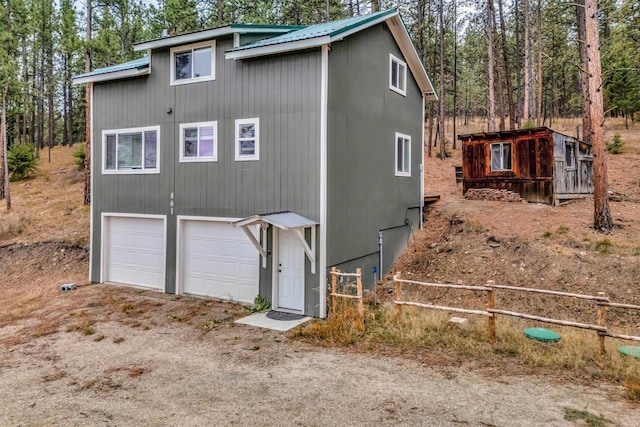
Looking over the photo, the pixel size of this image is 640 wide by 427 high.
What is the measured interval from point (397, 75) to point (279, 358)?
9.80m

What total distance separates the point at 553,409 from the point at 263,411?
3.65m

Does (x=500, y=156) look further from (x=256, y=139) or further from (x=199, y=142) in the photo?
(x=199, y=142)

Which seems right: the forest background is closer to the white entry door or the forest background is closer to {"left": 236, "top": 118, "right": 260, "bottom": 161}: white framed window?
{"left": 236, "top": 118, "right": 260, "bottom": 161}: white framed window

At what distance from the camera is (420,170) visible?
591 inches

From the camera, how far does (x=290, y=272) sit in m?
9.88

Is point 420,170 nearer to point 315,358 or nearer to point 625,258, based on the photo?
point 625,258

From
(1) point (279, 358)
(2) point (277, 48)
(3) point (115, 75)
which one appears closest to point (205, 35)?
(2) point (277, 48)

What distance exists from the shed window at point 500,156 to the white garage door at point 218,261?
11.9m

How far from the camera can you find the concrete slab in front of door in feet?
28.7

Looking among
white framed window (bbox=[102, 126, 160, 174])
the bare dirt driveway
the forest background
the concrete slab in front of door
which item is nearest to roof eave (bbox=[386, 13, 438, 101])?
the forest background

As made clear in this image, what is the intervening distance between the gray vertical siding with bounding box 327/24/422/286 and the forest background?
6.41 meters

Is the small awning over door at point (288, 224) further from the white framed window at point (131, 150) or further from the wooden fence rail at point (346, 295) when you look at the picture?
the white framed window at point (131, 150)

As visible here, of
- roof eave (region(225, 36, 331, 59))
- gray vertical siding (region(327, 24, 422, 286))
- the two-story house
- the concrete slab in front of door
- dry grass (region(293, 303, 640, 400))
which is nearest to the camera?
dry grass (region(293, 303, 640, 400))

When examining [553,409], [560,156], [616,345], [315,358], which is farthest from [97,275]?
[560,156]
